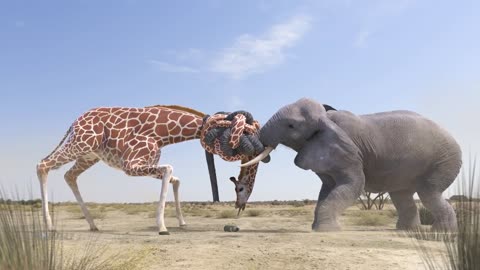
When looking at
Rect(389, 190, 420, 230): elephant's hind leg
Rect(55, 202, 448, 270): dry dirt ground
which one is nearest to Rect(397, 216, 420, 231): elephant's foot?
Rect(389, 190, 420, 230): elephant's hind leg

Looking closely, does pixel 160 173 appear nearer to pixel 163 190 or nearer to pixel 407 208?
pixel 163 190

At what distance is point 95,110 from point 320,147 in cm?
414

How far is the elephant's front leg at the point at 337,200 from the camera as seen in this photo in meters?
7.86

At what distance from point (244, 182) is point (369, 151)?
229 cm

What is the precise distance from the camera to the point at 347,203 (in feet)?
25.8

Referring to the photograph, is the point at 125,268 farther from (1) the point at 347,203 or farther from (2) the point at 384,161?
(2) the point at 384,161

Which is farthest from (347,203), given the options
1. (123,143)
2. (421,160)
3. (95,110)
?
(95,110)

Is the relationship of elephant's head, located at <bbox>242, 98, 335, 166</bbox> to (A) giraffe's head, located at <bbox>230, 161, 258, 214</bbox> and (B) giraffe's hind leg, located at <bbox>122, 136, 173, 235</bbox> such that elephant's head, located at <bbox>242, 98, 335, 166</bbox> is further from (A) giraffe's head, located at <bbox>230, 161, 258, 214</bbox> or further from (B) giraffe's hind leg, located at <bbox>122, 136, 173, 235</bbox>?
(B) giraffe's hind leg, located at <bbox>122, 136, 173, 235</bbox>

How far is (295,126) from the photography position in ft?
27.4

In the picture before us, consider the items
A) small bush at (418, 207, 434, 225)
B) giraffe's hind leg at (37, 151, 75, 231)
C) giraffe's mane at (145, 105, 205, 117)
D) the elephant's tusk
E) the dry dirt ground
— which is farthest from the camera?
small bush at (418, 207, 434, 225)

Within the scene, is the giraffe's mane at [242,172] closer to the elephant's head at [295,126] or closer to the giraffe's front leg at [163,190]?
the elephant's head at [295,126]

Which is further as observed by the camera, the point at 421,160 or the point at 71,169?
the point at 71,169

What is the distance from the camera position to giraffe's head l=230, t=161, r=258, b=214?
8.89 m

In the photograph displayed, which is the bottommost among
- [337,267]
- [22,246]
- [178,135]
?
[337,267]
